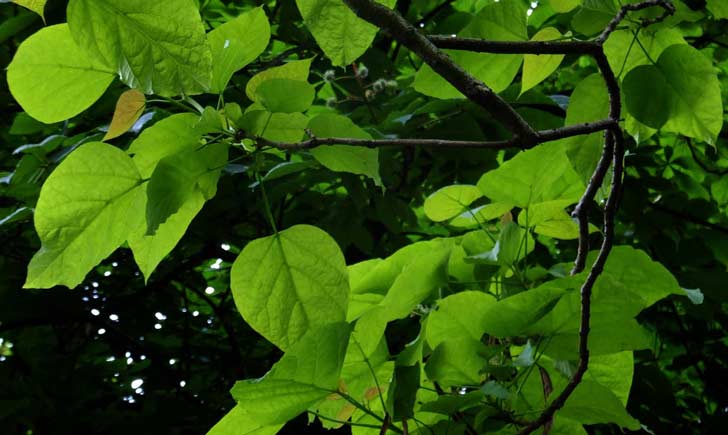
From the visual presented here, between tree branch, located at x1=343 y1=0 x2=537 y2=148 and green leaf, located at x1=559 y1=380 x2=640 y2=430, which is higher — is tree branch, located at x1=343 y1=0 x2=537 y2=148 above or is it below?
above

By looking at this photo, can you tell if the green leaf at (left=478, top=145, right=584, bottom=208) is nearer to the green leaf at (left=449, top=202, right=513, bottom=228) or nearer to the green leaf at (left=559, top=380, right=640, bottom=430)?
the green leaf at (left=449, top=202, right=513, bottom=228)

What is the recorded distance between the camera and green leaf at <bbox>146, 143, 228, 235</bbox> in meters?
0.45

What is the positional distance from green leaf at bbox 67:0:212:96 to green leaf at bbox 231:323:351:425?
172 mm

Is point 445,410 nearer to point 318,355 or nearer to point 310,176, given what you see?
point 318,355

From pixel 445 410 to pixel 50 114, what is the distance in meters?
0.30

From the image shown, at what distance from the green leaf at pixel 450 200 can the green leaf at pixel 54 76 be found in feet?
1.04

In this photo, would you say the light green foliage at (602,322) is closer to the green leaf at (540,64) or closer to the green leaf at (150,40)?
the green leaf at (540,64)

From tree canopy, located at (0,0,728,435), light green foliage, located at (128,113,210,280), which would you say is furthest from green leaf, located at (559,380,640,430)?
light green foliage, located at (128,113,210,280)

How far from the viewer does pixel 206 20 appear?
1762mm

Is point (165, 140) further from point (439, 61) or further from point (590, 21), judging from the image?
point (590, 21)

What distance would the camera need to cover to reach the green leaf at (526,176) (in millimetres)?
604

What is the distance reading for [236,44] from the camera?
0.50 metres

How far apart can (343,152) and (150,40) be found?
0.20 meters

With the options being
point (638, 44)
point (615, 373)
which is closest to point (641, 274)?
point (615, 373)
